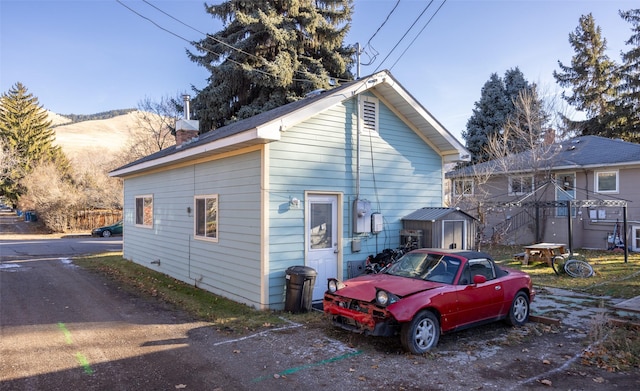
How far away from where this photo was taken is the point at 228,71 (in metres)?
23.4

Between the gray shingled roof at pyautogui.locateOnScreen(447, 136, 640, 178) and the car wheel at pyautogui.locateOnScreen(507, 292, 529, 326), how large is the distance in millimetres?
12961

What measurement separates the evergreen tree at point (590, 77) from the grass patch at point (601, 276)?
21821mm

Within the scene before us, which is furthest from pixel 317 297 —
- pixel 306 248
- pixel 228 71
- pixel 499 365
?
pixel 228 71

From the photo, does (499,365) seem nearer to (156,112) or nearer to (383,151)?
(383,151)

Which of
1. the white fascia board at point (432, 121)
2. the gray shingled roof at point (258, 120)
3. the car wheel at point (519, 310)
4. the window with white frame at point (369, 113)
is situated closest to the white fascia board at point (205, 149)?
the gray shingled roof at point (258, 120)

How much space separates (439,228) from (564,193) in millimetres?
12355

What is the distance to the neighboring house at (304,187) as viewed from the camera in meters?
8.24

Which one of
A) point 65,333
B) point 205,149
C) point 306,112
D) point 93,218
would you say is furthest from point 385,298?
point 93,218

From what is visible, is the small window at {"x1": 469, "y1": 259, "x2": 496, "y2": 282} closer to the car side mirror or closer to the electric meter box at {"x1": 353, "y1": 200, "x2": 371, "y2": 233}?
the car side mirror

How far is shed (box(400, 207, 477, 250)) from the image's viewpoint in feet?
32.1

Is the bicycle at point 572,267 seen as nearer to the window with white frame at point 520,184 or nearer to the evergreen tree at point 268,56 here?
the window with white frame at point 520,184

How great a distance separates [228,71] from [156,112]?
1379 centimetres

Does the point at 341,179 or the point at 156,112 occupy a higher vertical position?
the point at 156,112

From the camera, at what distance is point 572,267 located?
12.0m
